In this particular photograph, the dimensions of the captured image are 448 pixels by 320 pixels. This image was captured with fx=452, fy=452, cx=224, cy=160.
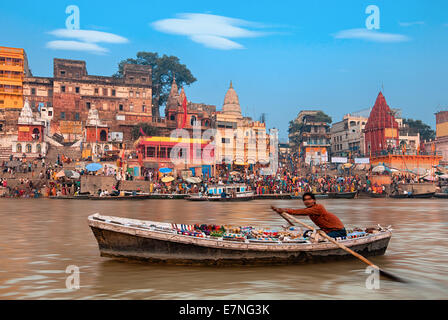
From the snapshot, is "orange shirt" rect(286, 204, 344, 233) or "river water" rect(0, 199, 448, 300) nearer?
"river water" rect(0, 199, 448, 300)

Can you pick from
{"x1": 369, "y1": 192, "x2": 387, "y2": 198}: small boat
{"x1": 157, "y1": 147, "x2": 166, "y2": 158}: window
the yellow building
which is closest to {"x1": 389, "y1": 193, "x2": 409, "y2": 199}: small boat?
{"x1": 369, "y1": 192, "x2": 387, "y2": 198}: small boat

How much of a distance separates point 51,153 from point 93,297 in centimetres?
4389

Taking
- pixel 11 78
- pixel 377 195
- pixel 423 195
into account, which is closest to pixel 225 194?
pixel 377 195

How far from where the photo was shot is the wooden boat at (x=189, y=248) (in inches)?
348

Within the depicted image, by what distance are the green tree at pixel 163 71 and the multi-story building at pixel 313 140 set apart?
68.2ft

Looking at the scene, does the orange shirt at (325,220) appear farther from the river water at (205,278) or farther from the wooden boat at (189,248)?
the river water at (205,278)

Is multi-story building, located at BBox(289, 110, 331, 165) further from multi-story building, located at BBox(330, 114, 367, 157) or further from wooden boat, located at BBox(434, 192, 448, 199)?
wooden boat, located at BBox(434, 192, 448, 199)

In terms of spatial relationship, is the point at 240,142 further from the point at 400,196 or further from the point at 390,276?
the point at 390,276

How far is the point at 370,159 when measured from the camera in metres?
56.3

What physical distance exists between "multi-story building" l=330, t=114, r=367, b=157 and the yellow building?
1781 inches

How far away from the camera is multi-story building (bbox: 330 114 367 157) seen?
213 feet

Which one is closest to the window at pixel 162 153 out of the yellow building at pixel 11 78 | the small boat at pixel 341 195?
the small boat at pixel 341 195
